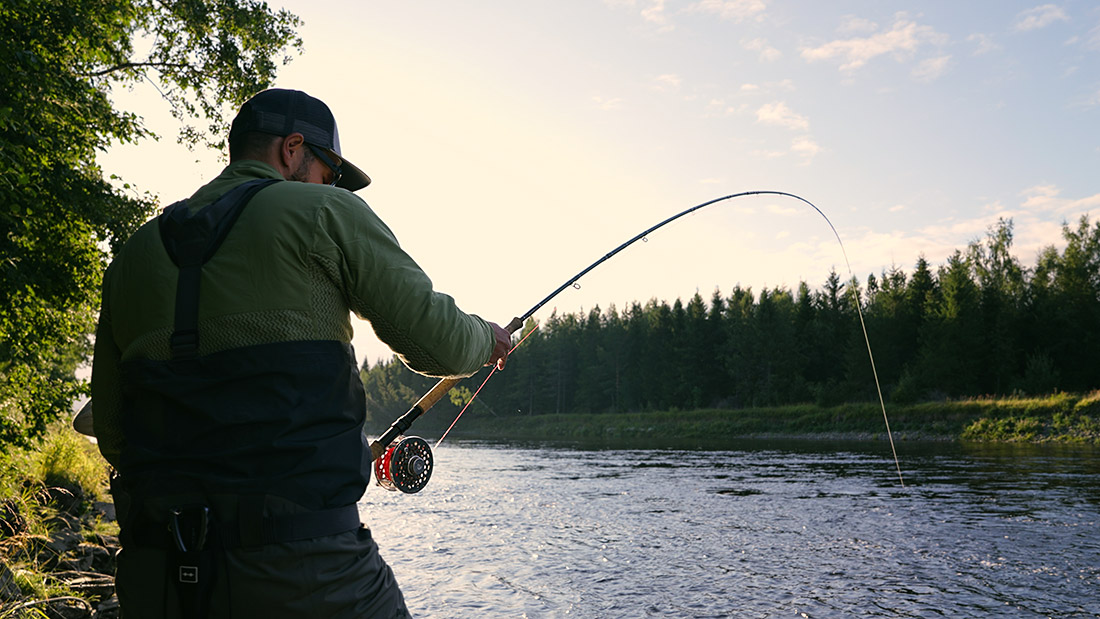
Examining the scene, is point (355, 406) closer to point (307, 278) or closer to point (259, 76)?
point (307, 278)

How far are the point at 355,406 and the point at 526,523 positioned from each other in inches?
438

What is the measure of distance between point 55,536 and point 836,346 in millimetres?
57499

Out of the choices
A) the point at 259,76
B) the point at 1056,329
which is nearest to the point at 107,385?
the point at 259,76

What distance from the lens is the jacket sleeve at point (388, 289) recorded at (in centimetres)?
170

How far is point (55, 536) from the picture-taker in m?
8.39

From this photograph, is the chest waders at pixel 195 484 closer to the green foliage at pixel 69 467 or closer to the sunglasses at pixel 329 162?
the sunglasses at pixel 329 162

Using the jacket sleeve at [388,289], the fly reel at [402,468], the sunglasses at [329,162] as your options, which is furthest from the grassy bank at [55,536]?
the jacket sleeve at [388,289]

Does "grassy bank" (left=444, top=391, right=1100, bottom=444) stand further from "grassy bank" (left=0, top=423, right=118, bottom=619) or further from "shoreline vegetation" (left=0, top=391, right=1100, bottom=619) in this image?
"grassy bank" (left=0, top=423, right=118, bottom=619)

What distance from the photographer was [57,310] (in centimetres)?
746

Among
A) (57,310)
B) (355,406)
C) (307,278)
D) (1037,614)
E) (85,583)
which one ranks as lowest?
(1037,614)

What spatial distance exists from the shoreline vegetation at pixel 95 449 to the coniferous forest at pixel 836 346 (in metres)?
4.54

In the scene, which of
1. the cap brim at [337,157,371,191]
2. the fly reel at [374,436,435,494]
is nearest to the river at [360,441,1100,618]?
the fly reel at [374,436,435,494]

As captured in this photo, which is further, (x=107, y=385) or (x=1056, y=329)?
(x=1056, y=329)

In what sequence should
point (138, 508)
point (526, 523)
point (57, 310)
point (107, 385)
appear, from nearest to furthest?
1. point (138, 508)
2. point (107, 385)
3. point (57, 310)
4. point (526, 523)
